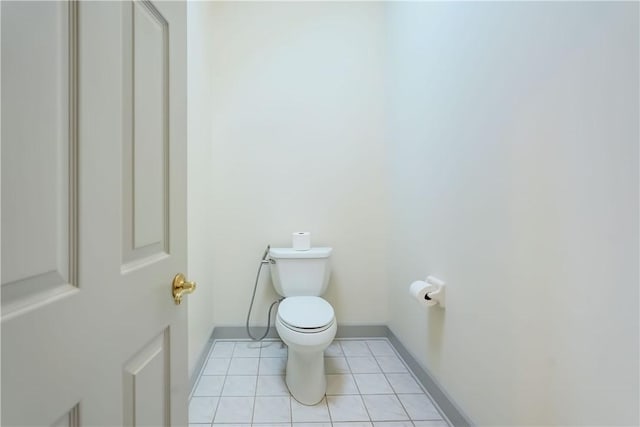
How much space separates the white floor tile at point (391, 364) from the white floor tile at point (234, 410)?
80 cm

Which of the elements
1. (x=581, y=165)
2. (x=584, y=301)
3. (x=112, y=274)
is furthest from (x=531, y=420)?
(x=112, y=274)

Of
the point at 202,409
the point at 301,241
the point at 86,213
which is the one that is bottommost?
the point at 202,409

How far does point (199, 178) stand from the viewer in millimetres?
1834

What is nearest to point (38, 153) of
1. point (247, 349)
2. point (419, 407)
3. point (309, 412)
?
point (309, 412)

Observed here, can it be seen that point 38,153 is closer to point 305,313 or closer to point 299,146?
point 305,313

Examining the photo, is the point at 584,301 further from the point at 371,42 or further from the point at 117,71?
the point at 371,42

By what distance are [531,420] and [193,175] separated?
1.80 meters

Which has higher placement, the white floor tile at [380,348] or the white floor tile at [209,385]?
the white floor tile at [380,348]

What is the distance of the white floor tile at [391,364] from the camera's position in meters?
1.81

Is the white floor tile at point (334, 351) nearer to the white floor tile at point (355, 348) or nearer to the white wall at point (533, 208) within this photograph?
the white floor tile at point (355, 348)

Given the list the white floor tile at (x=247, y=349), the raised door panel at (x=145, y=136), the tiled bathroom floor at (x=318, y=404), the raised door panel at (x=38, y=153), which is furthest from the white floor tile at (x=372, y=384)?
the raised door panel at (x=38, y=153)

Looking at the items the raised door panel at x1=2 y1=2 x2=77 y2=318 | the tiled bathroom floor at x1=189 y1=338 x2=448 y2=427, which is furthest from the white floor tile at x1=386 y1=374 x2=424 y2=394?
the raised door panel at x1=2 y1=2 x2=77 y2=318

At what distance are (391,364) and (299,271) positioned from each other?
818mm

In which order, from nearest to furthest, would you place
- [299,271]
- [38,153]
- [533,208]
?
[38,153] → [533,208] → [299,271]
